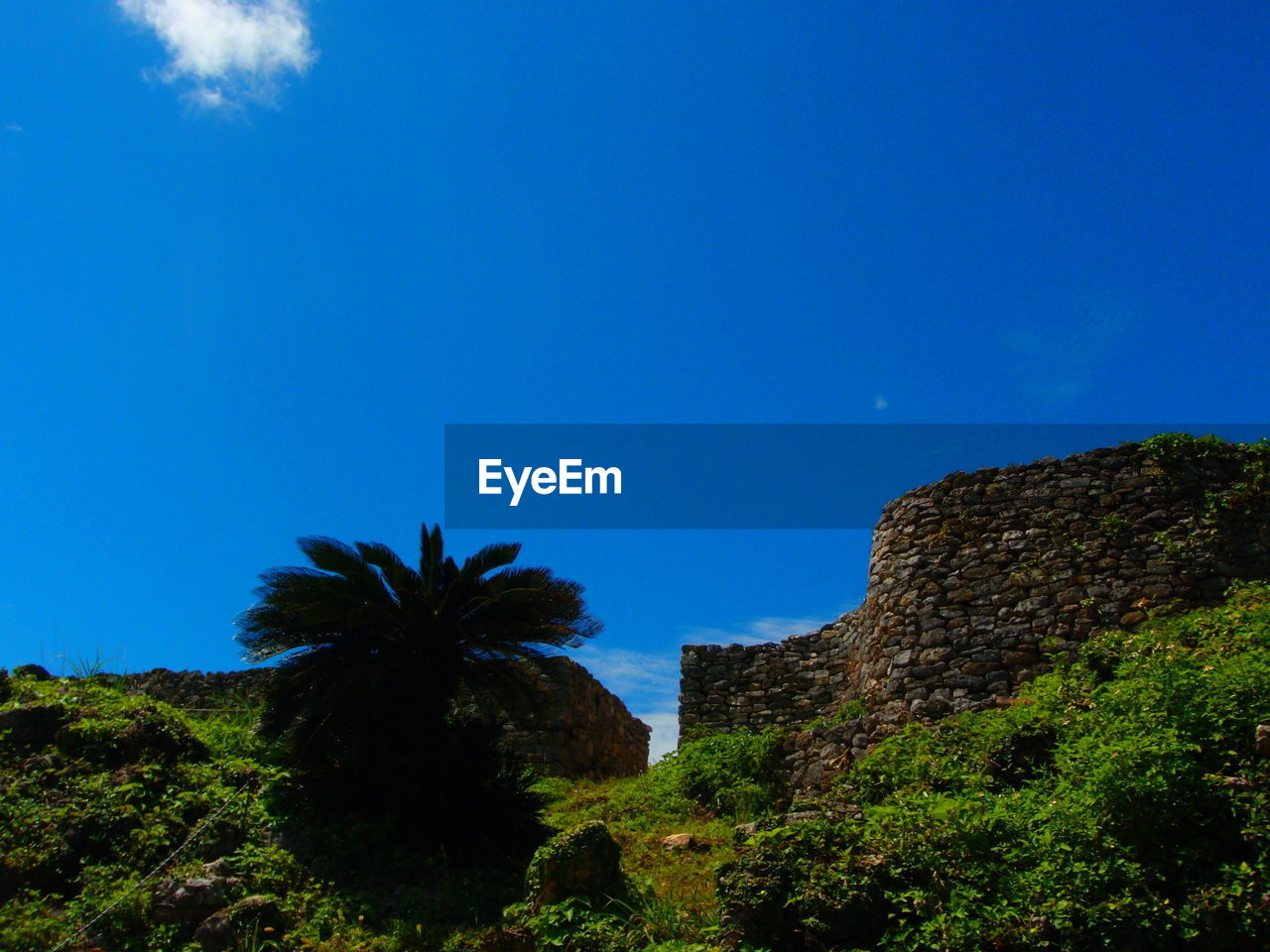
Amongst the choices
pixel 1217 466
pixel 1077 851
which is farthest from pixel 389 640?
pixel 1217 466

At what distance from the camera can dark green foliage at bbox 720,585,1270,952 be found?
14.8ft

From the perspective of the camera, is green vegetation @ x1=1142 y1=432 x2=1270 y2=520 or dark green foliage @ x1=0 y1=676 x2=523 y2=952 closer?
dark green foliage @ x1=0 y1=676 x2=523 y2=952

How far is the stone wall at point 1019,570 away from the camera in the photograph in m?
10.1

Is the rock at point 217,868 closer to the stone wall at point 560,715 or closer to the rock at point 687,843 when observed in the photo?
the stone wall at point 560,715

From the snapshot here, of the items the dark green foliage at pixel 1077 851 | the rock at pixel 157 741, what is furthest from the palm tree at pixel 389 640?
the dark green foliage at pixel 1077 851

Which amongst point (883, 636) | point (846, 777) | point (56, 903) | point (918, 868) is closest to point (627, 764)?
point (883, 636)

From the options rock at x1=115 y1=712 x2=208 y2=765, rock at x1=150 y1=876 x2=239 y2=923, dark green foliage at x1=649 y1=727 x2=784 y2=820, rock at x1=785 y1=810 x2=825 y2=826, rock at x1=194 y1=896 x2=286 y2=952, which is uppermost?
rock at x1=115 y1=712 x2=208 y2=765

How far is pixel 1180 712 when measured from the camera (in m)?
5.62

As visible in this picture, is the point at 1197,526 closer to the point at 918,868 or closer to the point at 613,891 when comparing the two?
the point at 918,868

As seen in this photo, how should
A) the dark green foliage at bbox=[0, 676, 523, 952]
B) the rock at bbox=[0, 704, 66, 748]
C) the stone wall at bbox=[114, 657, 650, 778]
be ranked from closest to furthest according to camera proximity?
1. the dark green foliage at bbox=[0, 676, 523, 952]
2. the rock at bbox=[0, 704, 66, 748]
3. the stone wall at bbox=[114, 657, 650, 778]

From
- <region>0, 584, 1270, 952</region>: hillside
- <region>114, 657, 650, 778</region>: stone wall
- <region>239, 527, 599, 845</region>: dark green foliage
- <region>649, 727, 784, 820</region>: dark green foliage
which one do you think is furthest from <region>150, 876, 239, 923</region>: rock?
<region>649, 727, 784, 820</region>: dark green foliage

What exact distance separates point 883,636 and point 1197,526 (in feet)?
12.7

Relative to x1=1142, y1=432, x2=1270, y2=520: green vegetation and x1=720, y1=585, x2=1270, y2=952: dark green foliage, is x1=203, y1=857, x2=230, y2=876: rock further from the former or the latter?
x1=1142, y1=432, x2=1270, y2=520: green vegetation

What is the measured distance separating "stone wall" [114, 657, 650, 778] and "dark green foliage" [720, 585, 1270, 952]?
5.12 metres
